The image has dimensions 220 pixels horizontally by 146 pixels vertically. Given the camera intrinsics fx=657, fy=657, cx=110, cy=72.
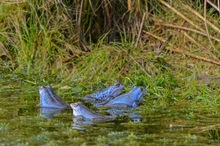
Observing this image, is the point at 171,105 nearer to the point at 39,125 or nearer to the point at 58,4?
the point at 39,125

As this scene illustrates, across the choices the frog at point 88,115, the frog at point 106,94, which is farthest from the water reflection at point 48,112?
the frog at point 106,94

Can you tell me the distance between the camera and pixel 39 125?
507 cm

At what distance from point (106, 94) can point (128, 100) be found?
0.44m

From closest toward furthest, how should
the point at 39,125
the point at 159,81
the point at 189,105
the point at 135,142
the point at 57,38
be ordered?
the point at 135,142 < the point at 39,125 < the point at 189,105 < the point at 159,81 < the point at 57,38

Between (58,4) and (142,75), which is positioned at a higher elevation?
(58,4)

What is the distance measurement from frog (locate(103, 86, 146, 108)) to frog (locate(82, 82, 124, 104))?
0.16 m

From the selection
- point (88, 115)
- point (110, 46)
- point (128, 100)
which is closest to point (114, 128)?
point (88, 115)

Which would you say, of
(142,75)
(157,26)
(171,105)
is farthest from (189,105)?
(157,26)

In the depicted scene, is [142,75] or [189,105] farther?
[142,75]

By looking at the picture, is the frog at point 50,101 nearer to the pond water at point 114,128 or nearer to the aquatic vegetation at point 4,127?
the pond water at point 114,128

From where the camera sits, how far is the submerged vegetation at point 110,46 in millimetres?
6879

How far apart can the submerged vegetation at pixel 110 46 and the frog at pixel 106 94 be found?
0.99 ft

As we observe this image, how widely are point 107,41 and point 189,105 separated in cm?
233

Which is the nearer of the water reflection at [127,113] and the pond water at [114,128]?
the pond water at [114,128]
